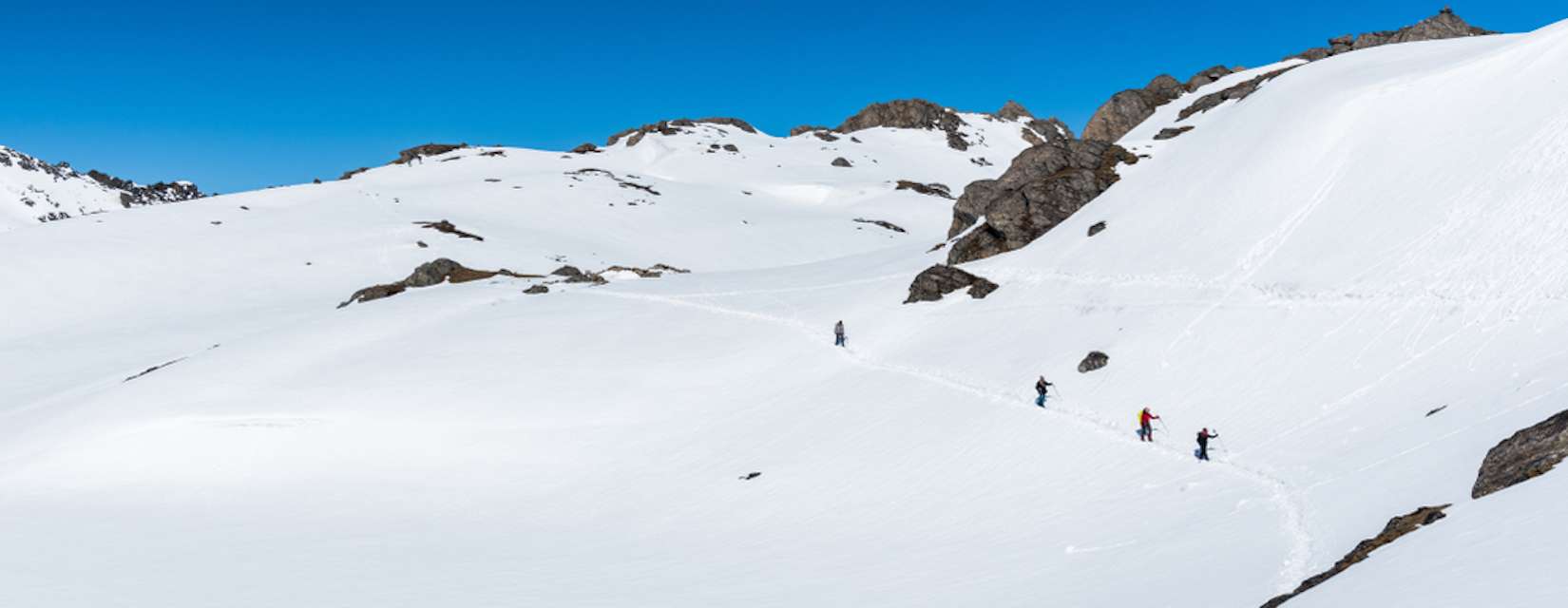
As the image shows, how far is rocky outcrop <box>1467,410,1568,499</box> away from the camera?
13.4 meters

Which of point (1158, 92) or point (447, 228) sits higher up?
point (1158, 92)

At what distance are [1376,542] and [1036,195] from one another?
154ft

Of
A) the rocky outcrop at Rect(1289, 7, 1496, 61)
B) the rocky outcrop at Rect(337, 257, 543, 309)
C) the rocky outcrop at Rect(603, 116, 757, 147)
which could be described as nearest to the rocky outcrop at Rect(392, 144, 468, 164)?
the rocky outcrop at Rect(603, 116, 757, 147)

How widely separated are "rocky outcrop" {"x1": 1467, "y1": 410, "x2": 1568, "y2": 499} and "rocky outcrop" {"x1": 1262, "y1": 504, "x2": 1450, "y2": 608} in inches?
28.7

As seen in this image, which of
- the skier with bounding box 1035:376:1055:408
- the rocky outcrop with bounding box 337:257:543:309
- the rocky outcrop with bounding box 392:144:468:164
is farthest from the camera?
the rocky outcrop with bounding box 392:144:468:164

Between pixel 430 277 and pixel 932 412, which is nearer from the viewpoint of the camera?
pixel 932 412

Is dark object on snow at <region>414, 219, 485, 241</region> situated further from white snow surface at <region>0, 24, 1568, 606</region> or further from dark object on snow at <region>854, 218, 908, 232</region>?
dark object on snow at <region>854, 218, 908, 232</region>

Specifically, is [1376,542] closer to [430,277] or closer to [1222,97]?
[430,277]

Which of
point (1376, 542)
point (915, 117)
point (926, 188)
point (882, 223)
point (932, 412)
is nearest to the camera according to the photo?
point (1376, 542)

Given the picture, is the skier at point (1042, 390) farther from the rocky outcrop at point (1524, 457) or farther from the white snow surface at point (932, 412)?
the rocky outcrop at point (1524, 457)

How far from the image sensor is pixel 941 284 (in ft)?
159

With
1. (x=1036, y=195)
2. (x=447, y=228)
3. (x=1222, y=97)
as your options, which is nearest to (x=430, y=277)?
(x=447, y=228)

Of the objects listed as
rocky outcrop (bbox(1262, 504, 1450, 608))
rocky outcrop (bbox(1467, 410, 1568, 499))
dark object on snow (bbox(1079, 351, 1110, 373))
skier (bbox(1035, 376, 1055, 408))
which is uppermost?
dark object on snow (bbox(1079, 351, 1110, 373))

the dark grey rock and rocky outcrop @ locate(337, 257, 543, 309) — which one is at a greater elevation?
the dark grey rock
